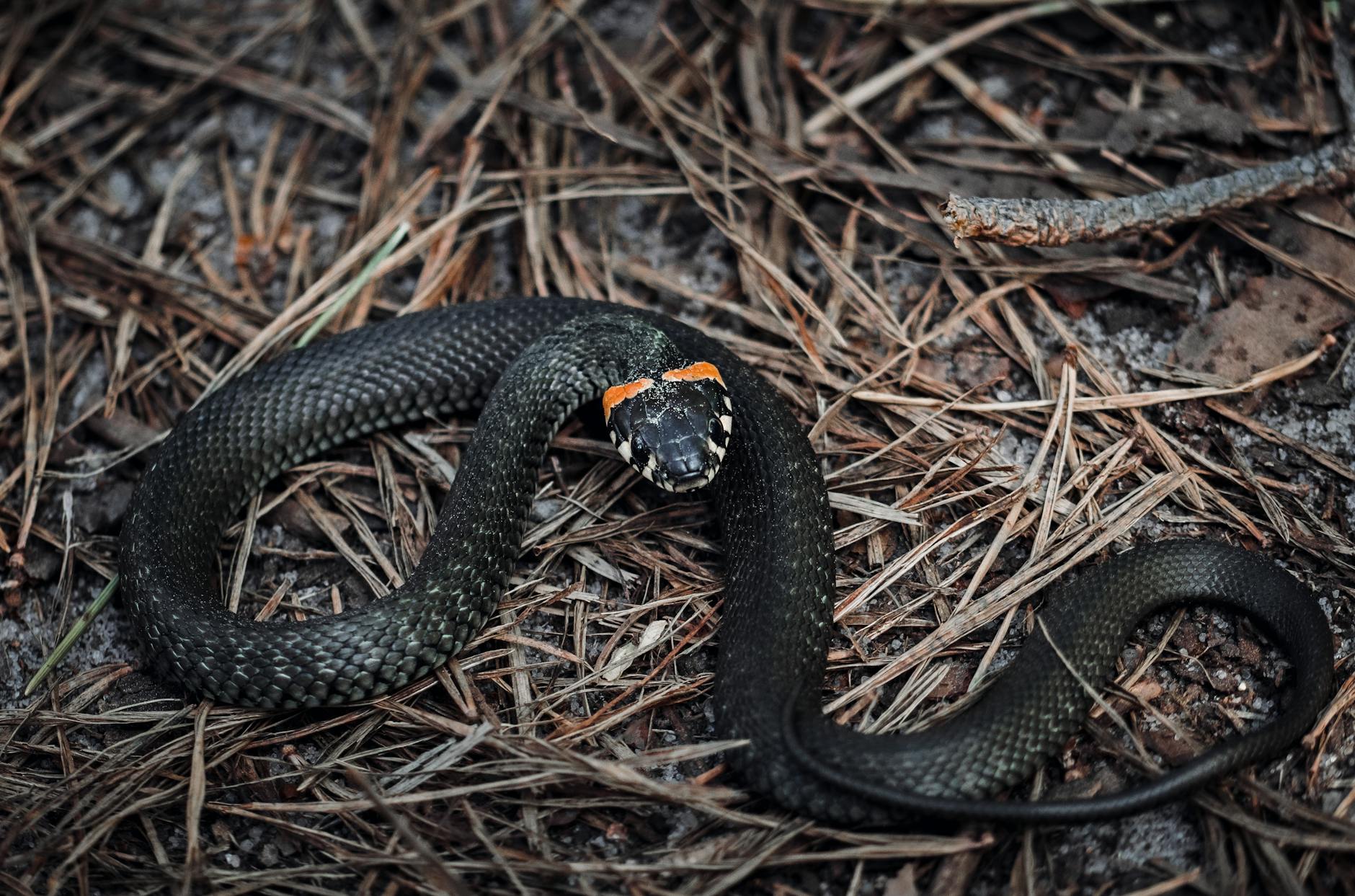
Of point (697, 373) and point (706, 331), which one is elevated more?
point (697, 373)

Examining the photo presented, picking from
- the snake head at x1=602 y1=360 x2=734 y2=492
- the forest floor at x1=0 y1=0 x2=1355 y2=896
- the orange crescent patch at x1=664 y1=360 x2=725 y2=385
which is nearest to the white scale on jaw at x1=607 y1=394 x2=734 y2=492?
the snake head at x1=602 y1=360 x2=734 y2=492

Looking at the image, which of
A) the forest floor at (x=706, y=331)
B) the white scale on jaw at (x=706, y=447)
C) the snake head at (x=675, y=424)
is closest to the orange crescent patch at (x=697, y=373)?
the snake head at (x=675, y=424)

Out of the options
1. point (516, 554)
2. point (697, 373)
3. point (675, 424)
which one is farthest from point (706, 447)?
point (516, 554)

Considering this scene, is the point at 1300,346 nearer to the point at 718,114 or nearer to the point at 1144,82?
the point at 1144,82

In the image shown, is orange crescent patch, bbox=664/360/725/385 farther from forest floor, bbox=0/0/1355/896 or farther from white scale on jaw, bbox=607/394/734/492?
forest floor, bbox=0/0/1355/896

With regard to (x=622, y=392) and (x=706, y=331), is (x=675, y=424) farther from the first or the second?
(x=706, y=331)

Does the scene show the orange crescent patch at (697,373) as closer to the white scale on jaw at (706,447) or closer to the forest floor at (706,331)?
the white scale on jaw at (706,447)
